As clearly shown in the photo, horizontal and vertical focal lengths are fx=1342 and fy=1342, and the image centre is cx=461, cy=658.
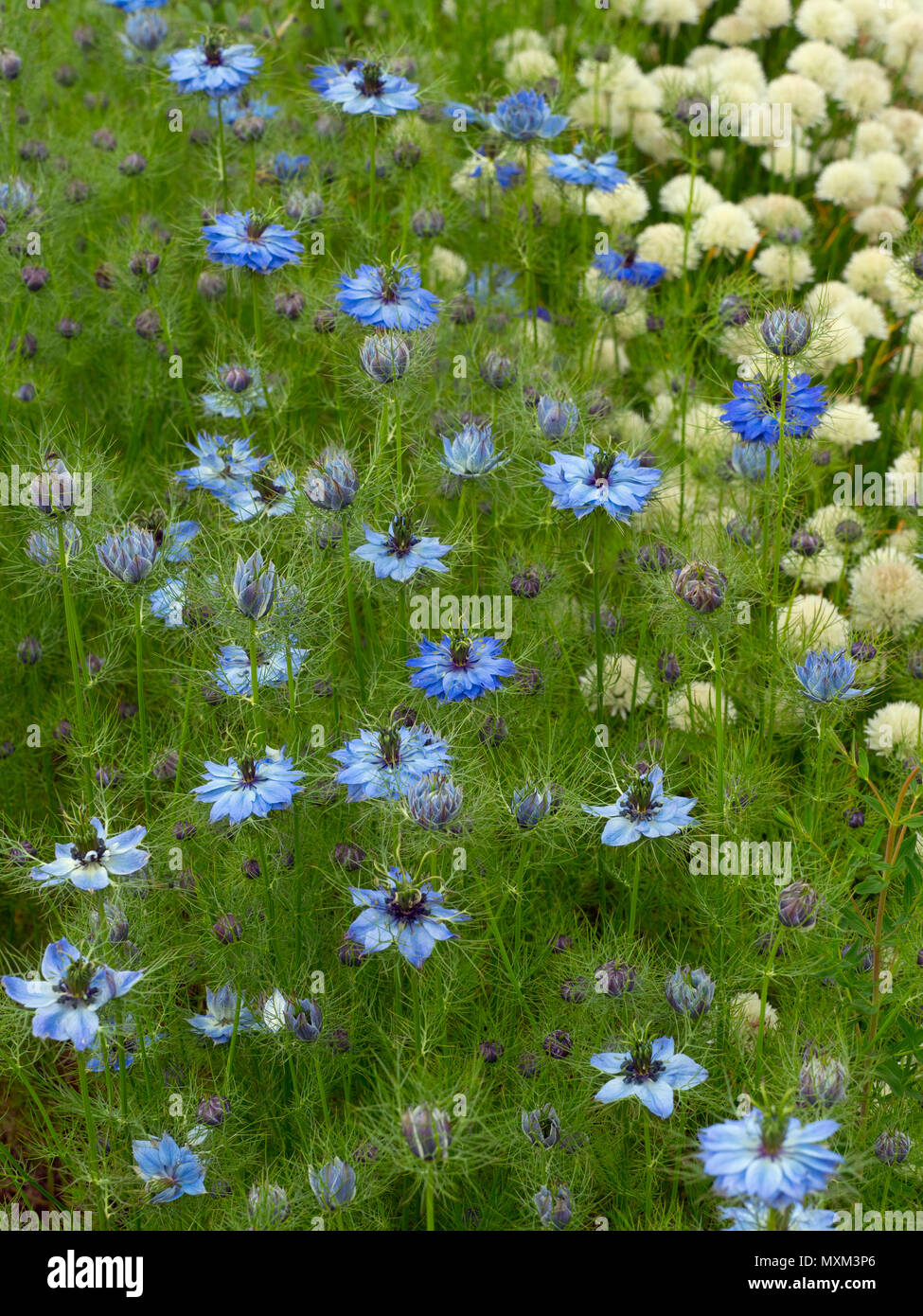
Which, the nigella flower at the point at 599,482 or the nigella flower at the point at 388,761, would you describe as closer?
the nigella flower at the point at 388,761

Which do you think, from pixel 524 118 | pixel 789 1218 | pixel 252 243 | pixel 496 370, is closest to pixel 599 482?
pixel 496 370

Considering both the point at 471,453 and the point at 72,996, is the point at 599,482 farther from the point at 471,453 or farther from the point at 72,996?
the point at 72,996

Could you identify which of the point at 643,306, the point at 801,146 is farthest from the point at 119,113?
the point at 801,146

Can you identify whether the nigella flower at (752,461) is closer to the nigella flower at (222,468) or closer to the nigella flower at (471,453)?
the nigella flower at (471,453)

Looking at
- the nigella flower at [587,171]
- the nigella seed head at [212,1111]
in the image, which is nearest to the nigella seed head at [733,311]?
the nigella flower at [587,171]

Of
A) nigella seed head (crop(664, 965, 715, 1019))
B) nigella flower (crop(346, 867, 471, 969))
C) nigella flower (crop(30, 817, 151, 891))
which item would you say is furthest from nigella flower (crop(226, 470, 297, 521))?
nigella seed head (crop(664, 965, 715, 1019))

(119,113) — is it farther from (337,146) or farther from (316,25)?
Result: (316,25)
